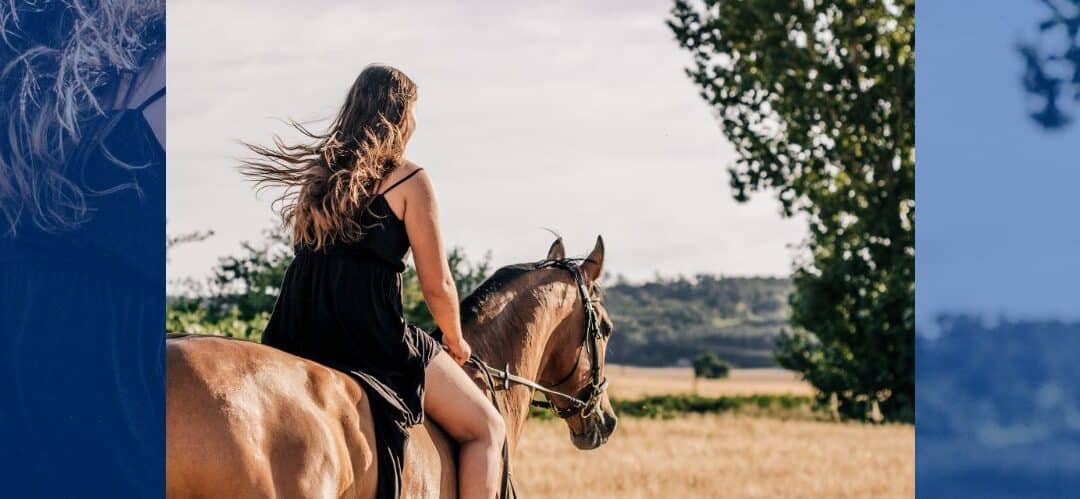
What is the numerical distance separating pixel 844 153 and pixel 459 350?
15.2 m

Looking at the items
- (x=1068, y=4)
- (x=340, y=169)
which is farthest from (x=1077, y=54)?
(x=340, y=169)

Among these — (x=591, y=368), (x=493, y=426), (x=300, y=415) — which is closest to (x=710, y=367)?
(x=591, y=368)

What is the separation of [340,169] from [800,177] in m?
15.5

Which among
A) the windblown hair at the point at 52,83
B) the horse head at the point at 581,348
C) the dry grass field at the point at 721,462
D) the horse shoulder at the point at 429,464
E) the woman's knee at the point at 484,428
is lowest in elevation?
the dry grass field at the point at 721,462

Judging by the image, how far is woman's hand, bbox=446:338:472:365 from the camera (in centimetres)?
465

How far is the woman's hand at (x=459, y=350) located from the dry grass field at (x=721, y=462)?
683 cm

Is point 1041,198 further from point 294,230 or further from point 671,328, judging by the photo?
point 671,328

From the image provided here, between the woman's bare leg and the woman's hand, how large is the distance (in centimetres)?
5

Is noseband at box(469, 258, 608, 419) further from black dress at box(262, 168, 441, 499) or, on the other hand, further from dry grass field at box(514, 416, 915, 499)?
dry grass field at box(514, 416, 915, 499)

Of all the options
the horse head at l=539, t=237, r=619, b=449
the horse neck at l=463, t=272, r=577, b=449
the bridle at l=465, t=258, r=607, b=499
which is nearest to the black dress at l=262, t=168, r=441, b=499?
the horse neck at l=463, t=272, r=577, b=449

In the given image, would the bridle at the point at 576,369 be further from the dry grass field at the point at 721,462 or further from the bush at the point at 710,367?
the bush at the point at 710,367

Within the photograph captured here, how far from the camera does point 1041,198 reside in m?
4.19

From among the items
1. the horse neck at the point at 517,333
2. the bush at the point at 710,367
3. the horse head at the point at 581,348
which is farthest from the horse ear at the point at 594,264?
the bush at the point at 710,367

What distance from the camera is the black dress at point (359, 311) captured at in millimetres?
4316
